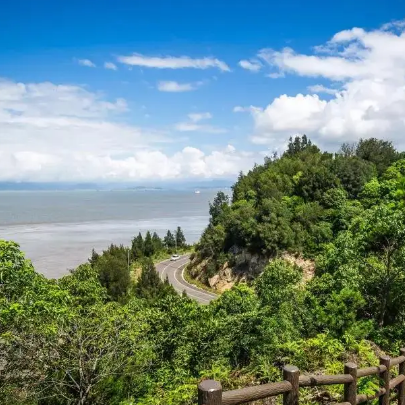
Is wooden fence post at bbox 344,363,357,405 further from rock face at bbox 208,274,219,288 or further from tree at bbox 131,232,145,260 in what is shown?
tree at bbox 131,232,145,260

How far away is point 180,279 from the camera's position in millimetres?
47688

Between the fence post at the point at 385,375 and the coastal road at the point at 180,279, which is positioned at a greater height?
the fence post at the point at 385,375

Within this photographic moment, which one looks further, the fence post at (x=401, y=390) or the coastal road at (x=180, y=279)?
the coastal road at (x=180, y=279)

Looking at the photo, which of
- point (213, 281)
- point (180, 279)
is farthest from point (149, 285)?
point (180, 279)

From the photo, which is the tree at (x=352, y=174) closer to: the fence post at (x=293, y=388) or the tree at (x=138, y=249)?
the tree at (x=138, y=249)

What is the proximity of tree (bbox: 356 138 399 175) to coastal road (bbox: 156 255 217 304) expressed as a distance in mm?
28297

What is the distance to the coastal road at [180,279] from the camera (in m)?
39.6

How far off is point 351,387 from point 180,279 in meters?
44.6

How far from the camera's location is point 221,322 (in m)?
15.2

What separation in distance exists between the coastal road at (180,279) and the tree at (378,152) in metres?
28.3

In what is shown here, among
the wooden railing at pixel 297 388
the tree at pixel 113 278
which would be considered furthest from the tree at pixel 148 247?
the wooden railing at pixel 297 388

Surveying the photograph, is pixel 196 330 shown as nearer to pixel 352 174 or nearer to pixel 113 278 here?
pixel 113 278

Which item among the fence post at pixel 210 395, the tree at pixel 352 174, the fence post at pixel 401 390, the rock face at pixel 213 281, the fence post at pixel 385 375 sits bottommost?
the rock face at pixel 213 281

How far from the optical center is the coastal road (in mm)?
39594
